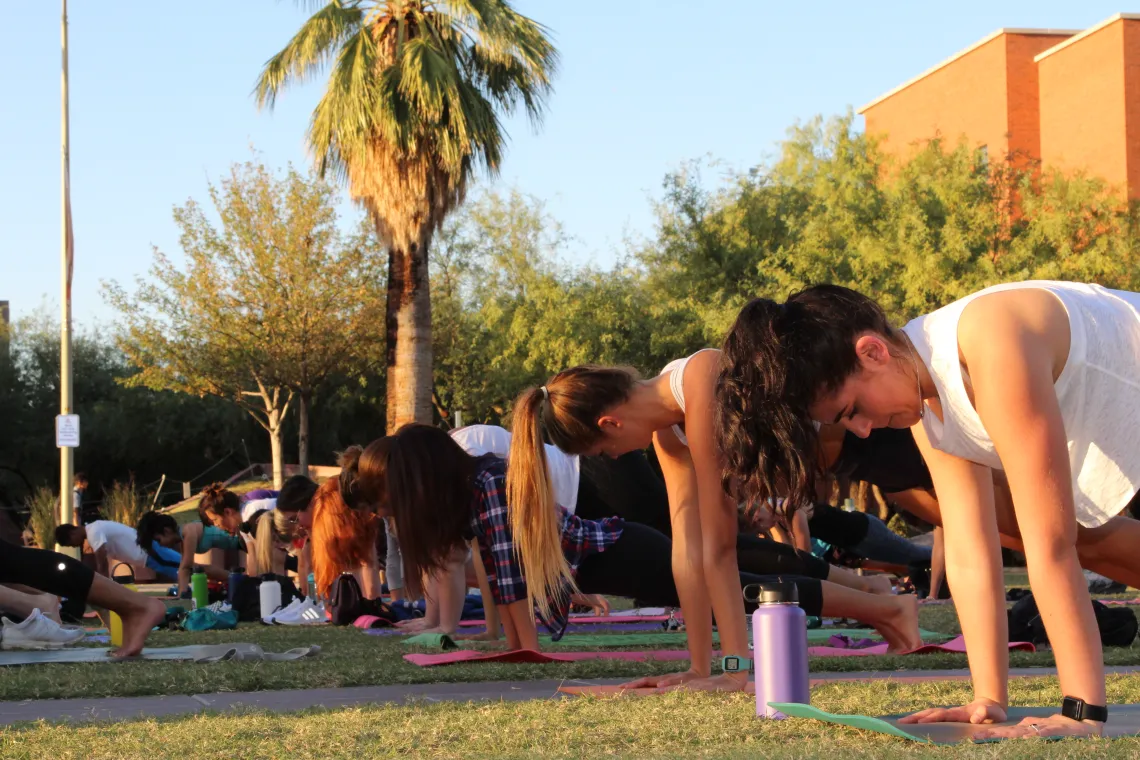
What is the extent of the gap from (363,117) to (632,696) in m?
14.4

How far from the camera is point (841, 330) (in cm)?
306

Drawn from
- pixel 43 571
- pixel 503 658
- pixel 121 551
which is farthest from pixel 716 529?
pixel 121 551

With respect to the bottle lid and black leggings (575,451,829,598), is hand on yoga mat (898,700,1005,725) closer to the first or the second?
the bottle lid

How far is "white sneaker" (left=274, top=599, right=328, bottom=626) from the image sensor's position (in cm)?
947

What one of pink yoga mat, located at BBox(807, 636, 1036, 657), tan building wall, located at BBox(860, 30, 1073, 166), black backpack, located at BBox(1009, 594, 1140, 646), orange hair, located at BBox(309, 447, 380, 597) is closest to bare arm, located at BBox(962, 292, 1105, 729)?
pink yoga mat, located at BBox(807, 636, 1036, 657)

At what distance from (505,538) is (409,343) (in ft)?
37.6

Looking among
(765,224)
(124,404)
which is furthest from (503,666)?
(124,404)

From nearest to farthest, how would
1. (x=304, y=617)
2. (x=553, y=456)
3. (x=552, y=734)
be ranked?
(x=552, y=734)
(x=553, y=456)
(x=304, y=617)

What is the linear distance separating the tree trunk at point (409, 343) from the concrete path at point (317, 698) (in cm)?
1206

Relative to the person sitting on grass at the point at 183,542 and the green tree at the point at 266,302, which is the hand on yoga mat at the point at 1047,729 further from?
the green tree at the point at 266,302

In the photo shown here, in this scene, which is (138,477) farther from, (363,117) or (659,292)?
(363,117)

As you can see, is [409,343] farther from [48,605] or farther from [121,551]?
[48,605]

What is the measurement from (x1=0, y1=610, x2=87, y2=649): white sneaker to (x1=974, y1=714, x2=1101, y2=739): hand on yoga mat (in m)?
5.73

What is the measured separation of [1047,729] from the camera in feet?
9.84
